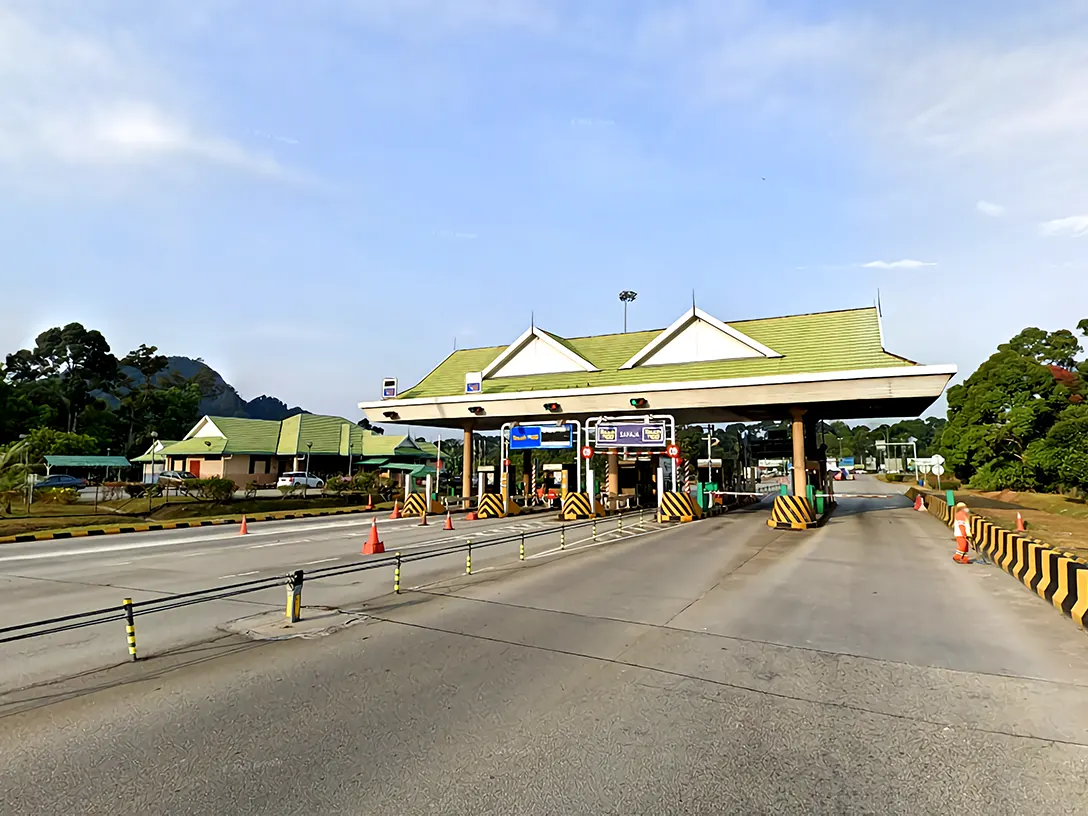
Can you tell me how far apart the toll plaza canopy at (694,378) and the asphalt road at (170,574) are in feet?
31.3

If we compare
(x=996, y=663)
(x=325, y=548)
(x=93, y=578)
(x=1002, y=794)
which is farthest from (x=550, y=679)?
(x=325, y=548)

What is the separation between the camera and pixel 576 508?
2805 cm

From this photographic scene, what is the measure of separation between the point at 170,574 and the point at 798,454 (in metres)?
22.2

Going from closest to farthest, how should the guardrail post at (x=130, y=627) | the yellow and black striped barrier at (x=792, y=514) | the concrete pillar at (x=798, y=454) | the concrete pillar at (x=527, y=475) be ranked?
the guardrail post at (x=130, y=627), the yellow and black striped barrier at (x=792, y=514), the concrete pillar at (x=798, y=454), the concrete pillar at (x=527, y=475)


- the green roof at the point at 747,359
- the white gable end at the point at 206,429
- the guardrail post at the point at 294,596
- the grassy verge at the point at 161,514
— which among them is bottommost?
the grassy verge at the point at 161,514

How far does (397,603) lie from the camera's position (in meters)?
9.86

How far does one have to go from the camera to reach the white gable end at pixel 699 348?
30.4m

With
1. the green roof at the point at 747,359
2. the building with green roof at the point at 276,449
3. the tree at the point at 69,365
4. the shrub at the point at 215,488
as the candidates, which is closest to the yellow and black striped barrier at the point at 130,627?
the green roof at the point at 747,359

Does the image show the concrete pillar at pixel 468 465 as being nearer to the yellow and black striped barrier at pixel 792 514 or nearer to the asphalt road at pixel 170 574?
the asphalt road at pixel 170 574

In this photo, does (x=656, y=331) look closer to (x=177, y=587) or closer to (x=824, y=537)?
(x=824, y=537)

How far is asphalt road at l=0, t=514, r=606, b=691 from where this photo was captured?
7.54 meters

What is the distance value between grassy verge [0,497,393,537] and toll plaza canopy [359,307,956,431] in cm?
691

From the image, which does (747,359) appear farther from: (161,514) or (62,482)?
(62,482)

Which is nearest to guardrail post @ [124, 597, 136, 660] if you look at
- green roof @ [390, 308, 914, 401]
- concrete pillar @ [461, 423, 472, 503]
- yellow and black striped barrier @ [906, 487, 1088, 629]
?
yellow and black striped barrier @ [906, 487, 1088, 629]
